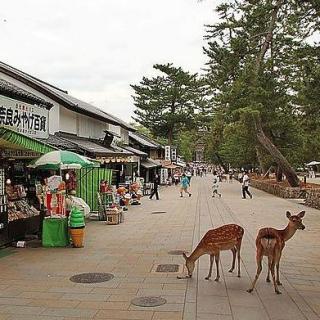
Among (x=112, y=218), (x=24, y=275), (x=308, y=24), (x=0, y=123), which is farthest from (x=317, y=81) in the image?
(x=24, y=275)

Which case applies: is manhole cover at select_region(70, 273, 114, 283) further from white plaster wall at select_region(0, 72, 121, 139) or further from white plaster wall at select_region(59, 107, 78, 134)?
white plaster wall at select_region(59, 107, 78, 134)

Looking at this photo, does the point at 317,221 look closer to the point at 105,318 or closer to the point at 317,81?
the point at 317,81

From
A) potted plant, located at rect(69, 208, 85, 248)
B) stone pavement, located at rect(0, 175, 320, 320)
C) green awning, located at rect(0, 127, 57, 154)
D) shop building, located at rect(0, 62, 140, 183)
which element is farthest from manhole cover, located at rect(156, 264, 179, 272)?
shop building, located at rect(0, 62, 140, 183)

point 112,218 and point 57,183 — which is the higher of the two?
point 57,183

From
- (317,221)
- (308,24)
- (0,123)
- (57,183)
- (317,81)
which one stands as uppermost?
(308,24)

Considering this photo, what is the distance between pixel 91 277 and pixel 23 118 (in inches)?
193

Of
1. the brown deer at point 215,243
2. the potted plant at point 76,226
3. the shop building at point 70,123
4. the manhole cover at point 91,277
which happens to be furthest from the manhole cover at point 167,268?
the shop building at point 70,123

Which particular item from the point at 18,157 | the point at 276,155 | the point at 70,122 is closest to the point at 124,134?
the point at 276,155

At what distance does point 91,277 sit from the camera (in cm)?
793

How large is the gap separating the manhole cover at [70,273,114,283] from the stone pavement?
0.49 feet

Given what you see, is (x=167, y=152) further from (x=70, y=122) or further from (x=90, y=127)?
(x=70, y=122)

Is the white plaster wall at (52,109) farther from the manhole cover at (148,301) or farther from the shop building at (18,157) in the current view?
the manhole cover at (148,301)

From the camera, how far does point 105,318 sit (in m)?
5.64

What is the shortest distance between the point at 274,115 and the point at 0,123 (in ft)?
84.6
